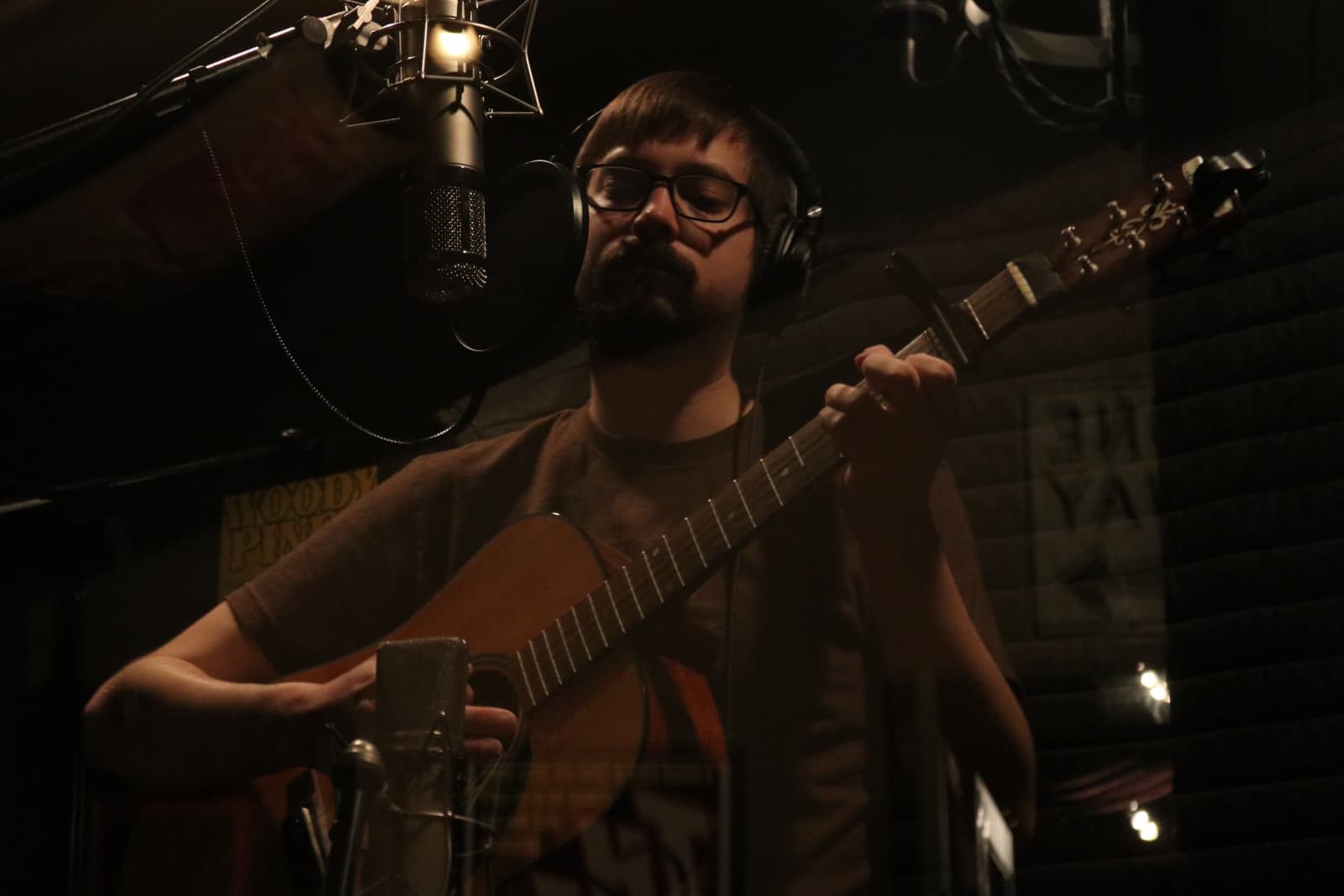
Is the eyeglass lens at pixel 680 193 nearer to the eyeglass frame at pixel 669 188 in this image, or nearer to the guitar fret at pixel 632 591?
the eyeglass frame at pixel 669 188

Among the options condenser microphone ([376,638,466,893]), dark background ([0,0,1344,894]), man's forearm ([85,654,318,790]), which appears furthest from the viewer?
man's forearm ([85,654,318,790])

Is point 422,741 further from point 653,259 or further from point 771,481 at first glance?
point 653,259

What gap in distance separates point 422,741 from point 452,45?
724 mm

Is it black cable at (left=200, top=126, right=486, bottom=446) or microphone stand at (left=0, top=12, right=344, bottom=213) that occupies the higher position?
microphone stand at (left=0, top=12, right=344, bottom=213)

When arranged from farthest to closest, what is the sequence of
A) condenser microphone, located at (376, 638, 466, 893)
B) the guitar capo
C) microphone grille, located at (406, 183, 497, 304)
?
microphone grille, located at (406, 183, 497, 304)
the guitar capo
condenser microphone, located at (376, 638, 466, 893)

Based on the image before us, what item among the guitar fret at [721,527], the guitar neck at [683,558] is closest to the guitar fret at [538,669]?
the guitar neck at [683,558]

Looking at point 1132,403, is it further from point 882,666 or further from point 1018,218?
point 882,666

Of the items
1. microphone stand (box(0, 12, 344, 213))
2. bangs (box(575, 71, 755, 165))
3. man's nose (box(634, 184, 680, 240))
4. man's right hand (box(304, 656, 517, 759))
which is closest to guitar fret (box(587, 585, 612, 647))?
man's right hand (box(304, 656, 517, 759))

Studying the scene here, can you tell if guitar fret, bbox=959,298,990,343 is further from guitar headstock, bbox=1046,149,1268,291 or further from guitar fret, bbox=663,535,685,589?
guitar fret, bbox=663,535,685,589

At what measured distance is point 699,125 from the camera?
1.38m

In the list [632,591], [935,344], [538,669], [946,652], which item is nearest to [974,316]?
[935,344]

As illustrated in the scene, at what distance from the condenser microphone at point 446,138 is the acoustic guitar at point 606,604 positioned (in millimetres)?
272

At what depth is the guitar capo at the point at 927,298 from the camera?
3.90 ft

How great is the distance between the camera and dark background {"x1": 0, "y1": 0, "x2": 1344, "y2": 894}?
1.09 meters
